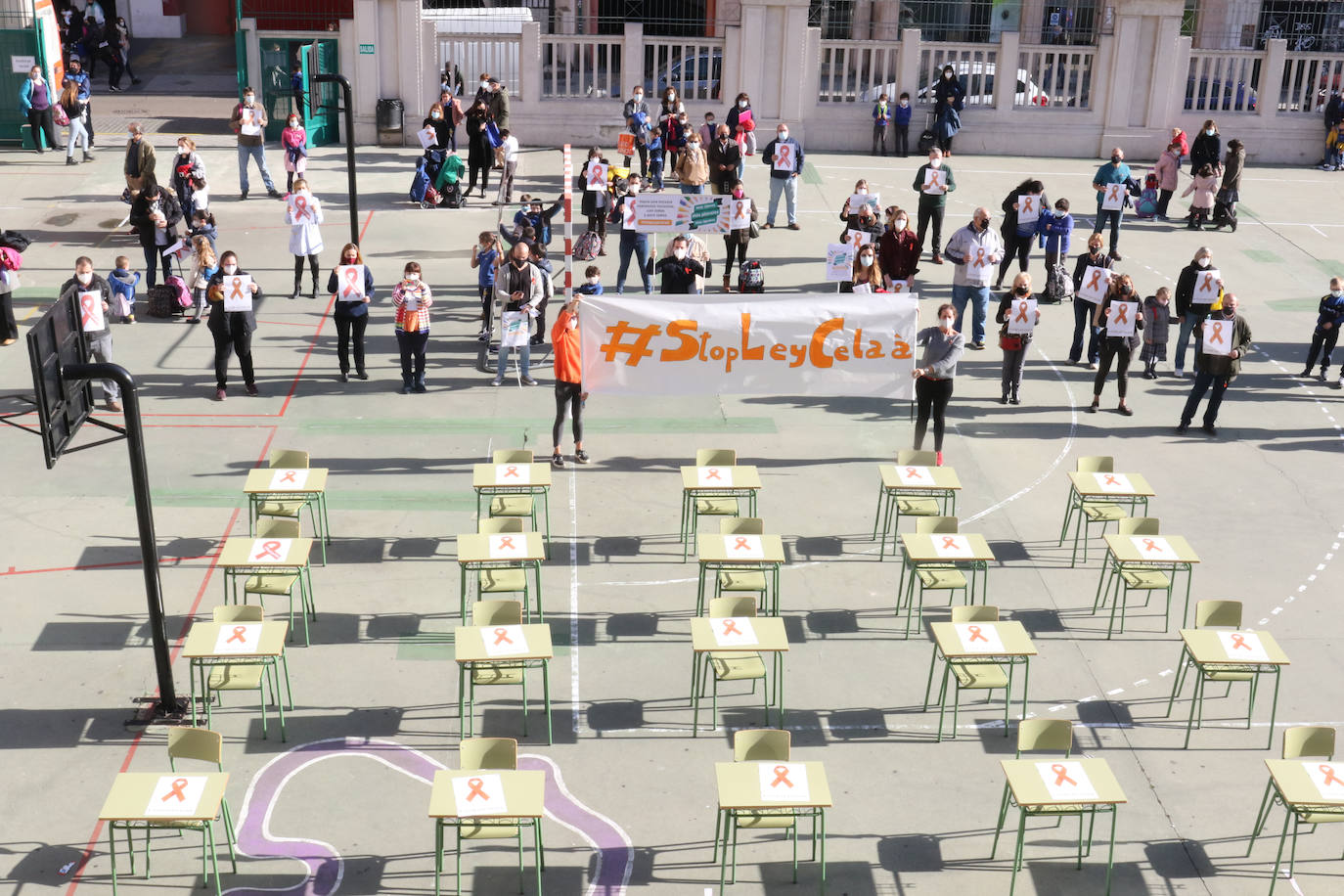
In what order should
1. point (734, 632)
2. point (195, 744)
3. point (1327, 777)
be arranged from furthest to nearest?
point (734, 632), point (195, 744), point (1327, 777)

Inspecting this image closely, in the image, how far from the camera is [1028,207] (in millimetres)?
25594

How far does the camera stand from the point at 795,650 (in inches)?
592

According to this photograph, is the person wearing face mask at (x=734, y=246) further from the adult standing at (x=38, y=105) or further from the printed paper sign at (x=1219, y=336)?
the adult standing at (x=38, y=105)

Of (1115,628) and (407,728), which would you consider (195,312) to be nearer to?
(407,728)

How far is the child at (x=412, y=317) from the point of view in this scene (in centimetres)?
2047

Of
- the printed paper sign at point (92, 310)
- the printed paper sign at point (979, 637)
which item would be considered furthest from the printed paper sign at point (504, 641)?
the printed paper sign at point (92, 310)

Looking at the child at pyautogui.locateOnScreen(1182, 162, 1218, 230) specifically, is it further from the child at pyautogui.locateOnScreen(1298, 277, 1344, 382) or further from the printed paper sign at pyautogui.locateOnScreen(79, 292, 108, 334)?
the printed paper sign at pyautogui.locateOnScreen(79, 292, 108, 334)

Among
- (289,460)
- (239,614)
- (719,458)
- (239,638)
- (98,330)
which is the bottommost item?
(239,638)

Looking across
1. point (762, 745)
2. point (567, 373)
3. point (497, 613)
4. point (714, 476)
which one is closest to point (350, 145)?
point (567, 373)

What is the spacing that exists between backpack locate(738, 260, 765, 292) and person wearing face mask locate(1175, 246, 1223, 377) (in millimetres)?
6204

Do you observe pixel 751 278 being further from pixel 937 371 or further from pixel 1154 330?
pixel 1154 330

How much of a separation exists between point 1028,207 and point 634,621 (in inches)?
526

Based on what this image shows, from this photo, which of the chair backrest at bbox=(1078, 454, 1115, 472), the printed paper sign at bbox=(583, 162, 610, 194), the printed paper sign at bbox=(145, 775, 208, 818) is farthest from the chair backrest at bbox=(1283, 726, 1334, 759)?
the printed paper sign at bbox=(583, 162, 610, 194)

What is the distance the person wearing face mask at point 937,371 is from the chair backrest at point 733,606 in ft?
17.1
